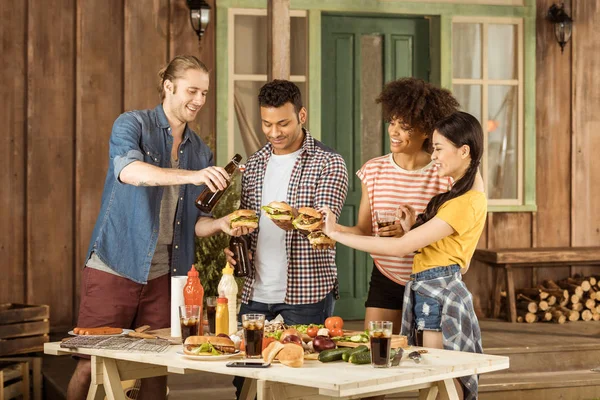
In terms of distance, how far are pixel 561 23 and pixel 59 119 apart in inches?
171

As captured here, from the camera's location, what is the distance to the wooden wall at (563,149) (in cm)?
797

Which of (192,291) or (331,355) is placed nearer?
(331,355)

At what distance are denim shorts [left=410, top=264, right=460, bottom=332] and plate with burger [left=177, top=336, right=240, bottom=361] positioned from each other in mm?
868

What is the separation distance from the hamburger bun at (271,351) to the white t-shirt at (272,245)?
0.97 meters

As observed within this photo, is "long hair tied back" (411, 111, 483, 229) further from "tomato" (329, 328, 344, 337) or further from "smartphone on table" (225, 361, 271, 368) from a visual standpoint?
"smartphone on table" (225, 361, 271, 368)

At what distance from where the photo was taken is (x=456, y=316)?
3.62 metres

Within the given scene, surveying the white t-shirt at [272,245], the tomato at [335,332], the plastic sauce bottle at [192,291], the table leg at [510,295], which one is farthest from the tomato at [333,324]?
the table leg at [510,295]

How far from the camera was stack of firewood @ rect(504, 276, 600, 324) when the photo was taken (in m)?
7.59

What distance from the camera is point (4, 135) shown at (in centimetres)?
686

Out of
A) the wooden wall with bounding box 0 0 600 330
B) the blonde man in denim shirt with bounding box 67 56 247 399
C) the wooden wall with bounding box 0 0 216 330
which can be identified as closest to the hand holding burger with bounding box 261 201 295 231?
the blonde man in denim shirt with bounding box 67 56 247 399

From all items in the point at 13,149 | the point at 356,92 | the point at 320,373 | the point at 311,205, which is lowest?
the point at 320,373

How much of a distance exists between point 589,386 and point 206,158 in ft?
11.1

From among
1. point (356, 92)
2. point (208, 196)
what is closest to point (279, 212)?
point (208, 196)

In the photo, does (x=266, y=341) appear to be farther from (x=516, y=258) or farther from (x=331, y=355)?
(x=516, y=258)
